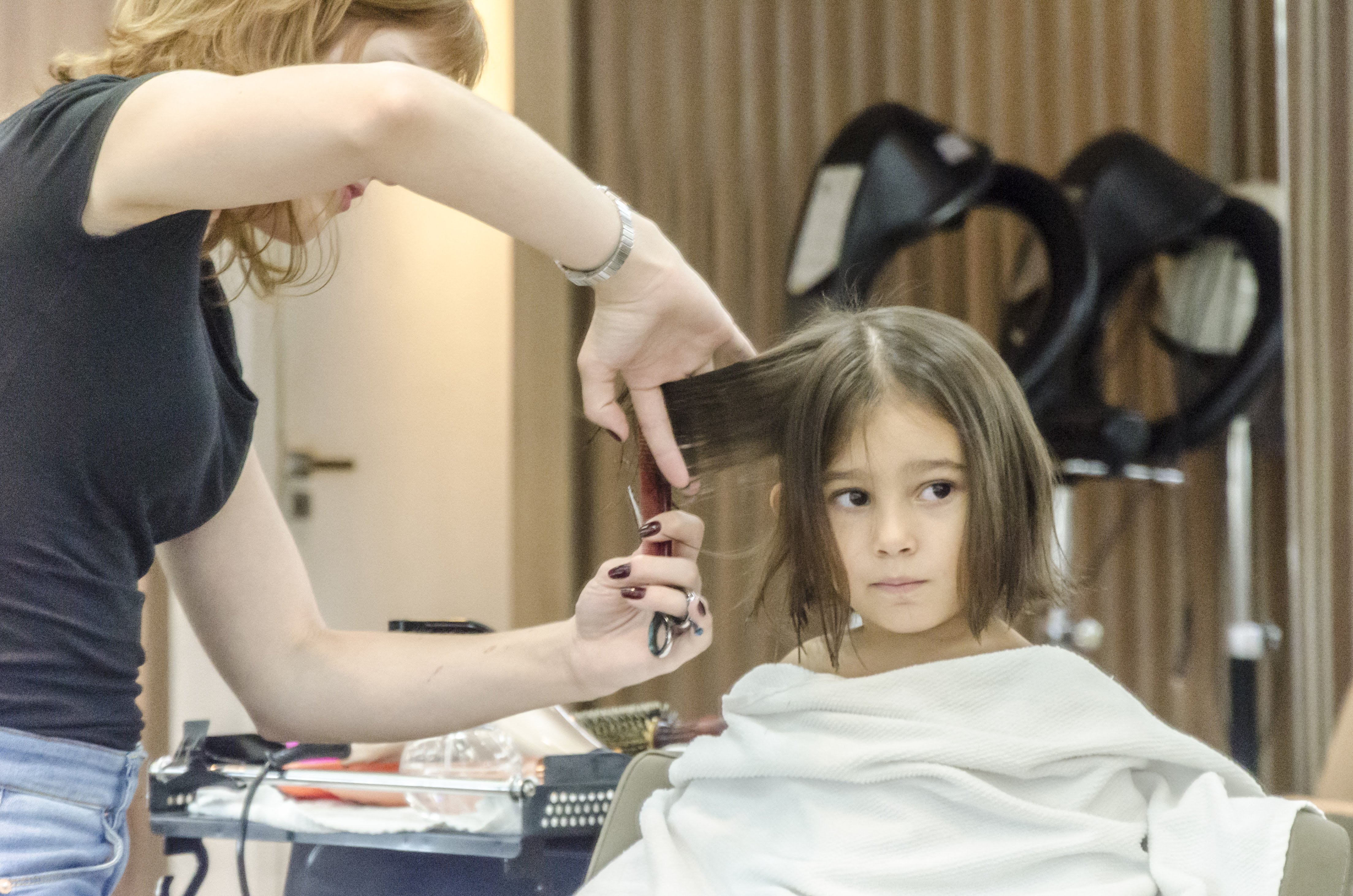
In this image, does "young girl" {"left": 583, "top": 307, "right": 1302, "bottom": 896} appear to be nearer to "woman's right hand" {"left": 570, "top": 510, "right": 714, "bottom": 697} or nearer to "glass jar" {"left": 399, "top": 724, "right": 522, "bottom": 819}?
"woman's right hand" {"left": 570, "top": 510, "right": 714, "bottom": 697}

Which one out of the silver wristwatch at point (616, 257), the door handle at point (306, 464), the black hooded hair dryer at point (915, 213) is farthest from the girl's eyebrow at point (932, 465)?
the door handle at point (306, 464)

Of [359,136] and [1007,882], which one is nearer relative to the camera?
[359,136]

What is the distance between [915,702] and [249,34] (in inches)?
25.9

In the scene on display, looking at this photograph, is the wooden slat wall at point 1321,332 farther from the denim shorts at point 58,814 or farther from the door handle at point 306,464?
the denim shorts at point 58,814

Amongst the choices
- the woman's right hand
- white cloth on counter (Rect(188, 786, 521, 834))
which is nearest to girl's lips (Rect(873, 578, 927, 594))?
the woman's right hand

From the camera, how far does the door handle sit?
5.99 ft

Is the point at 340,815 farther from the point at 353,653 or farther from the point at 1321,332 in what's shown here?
the point at 1321,332

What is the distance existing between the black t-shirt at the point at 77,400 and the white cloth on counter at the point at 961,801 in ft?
1.32

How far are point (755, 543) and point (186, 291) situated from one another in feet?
1.87

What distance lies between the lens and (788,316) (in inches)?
83.9

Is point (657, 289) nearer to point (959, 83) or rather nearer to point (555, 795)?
point (555, 795)

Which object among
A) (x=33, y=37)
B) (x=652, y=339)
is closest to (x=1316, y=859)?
(x=652, y=339)

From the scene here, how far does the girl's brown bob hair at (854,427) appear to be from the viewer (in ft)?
2.94

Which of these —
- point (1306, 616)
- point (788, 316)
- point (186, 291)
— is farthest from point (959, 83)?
point (186, 291)
